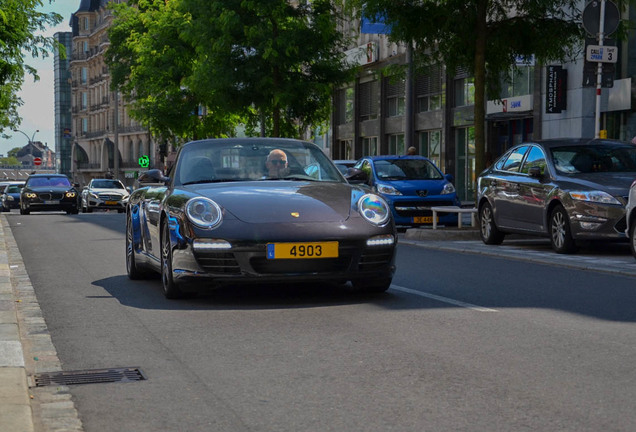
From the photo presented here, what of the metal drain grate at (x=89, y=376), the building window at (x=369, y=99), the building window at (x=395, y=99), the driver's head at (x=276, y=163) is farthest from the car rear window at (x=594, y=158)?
the building window at (x=369, y=99)

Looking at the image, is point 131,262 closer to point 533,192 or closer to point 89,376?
point 89,376

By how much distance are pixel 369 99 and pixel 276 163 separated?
38482mm

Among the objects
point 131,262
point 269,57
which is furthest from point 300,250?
point 269,57

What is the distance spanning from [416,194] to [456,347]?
15207 mm

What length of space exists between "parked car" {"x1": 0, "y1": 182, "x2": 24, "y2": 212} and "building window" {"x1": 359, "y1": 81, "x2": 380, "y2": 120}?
16.3m

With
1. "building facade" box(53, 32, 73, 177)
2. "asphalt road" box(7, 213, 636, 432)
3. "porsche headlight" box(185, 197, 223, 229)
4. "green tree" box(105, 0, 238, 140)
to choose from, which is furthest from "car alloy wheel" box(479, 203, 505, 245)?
A: "building facade" box(53, 32, 73, 177)

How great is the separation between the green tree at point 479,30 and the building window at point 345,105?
1146 inches

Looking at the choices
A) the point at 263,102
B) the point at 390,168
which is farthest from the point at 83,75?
the point at 390,168

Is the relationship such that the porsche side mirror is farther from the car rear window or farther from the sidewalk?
the sidewalk

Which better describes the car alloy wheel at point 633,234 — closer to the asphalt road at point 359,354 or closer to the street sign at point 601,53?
the asphalt road at point 359,354

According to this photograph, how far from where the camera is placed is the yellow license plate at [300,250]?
8523mm

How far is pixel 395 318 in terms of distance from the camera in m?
8.00

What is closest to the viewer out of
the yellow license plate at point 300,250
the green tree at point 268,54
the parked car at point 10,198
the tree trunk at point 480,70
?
the yellow license plate at point 300,250

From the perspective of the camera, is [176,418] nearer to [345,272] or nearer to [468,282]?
[345,272]
